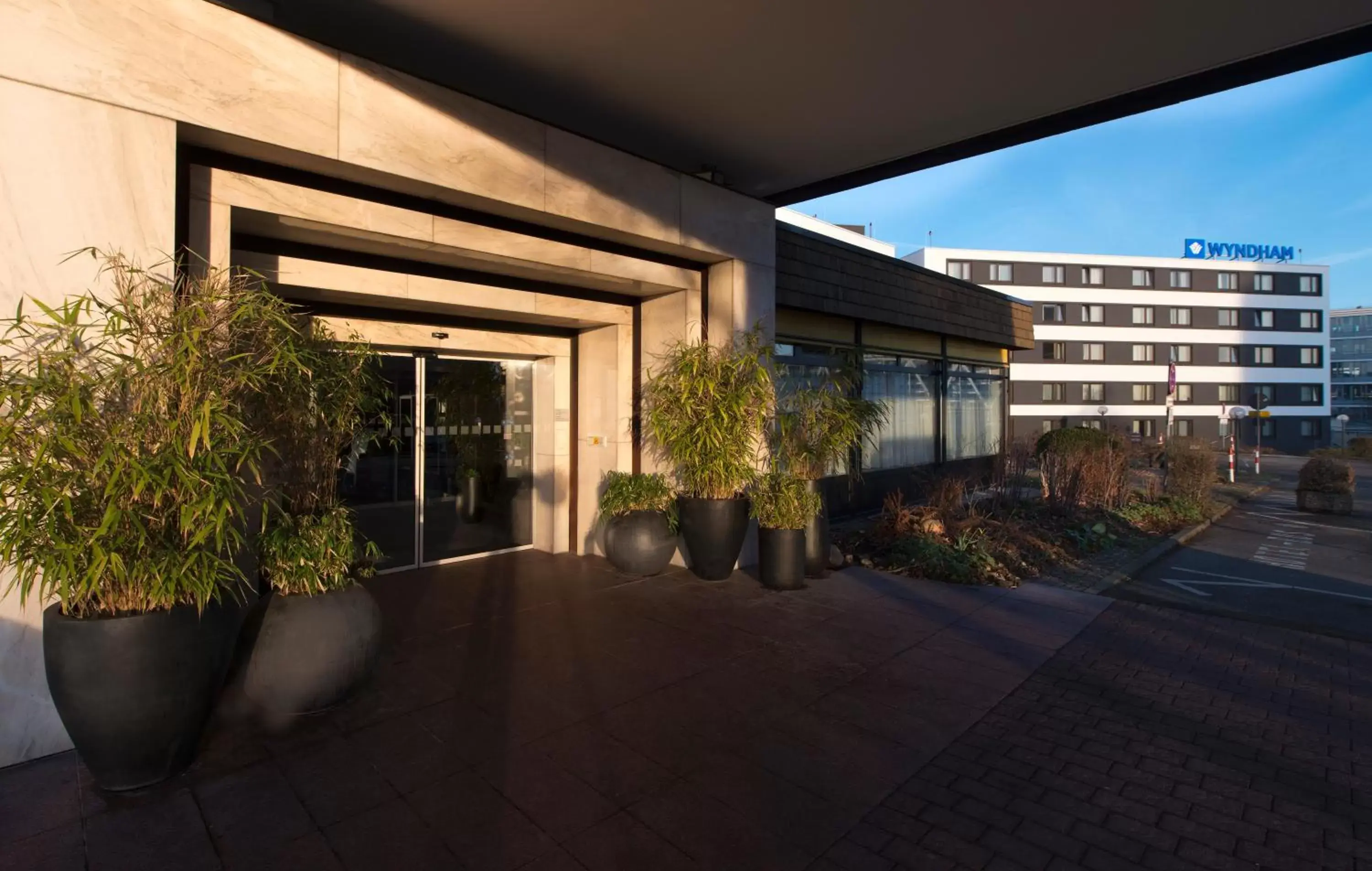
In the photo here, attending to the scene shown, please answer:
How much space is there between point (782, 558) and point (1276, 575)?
5618mm

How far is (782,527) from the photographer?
20.8 feet

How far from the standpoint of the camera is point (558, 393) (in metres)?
7.83

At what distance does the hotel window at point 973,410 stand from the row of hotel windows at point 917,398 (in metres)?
0.02

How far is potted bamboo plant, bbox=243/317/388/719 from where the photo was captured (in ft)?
11.6

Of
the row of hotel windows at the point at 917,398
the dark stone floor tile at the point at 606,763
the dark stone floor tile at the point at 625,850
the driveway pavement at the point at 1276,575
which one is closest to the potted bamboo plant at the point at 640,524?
the row of hotel windows at the point at 917,398

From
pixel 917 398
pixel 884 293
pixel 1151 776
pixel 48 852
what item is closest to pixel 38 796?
pixel 48 852

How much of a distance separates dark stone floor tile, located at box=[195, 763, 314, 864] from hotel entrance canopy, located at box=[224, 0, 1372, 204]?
4006 mm

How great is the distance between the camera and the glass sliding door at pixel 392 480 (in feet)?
21.8

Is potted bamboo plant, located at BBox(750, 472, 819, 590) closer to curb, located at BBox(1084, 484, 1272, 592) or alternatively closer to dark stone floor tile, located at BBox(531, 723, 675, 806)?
curb, located at BBox(1084, 484, 1272, 592)

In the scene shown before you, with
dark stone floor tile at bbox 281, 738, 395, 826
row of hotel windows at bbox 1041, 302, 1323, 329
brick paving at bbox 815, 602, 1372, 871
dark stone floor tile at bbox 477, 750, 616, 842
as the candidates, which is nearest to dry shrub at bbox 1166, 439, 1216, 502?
brick paving at bbox 815, 602, 1372, 871

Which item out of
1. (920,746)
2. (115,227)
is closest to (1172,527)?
(920,746)

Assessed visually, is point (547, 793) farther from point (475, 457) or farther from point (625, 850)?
point (475, 457)

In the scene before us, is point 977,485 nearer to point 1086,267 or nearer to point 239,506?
point 239,506

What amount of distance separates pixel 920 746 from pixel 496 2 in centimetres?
496
